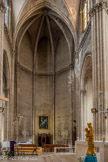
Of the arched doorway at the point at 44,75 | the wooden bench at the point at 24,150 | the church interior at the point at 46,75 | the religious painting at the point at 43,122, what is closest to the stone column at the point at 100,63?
the church interior at the point at 46,75

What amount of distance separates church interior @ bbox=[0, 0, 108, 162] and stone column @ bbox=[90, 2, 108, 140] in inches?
52.1

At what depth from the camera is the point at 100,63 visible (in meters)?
18.1

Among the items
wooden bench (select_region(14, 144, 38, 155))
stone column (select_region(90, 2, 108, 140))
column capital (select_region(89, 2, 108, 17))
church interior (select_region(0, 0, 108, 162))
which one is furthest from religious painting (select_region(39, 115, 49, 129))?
column capital (select_region(89, 2, 108, 17))

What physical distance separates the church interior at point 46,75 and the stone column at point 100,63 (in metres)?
1.32

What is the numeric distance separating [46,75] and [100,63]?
18350mm

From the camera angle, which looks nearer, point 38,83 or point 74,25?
point 74,25

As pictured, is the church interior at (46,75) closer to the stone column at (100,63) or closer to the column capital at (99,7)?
the column capital at (99,7)

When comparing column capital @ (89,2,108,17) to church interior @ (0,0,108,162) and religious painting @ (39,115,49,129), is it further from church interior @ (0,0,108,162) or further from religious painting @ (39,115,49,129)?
religious painting @ (39,115,49,129)

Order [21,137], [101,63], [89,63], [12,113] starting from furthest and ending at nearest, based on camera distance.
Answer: [21,137], [12,113], [89,63], [101,63]

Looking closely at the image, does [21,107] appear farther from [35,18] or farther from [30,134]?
[35,18]

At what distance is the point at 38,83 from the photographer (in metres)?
35.7

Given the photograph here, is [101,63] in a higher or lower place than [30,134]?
higher

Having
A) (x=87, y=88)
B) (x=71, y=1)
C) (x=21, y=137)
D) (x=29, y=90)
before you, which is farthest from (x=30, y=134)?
(x=71, y=1)

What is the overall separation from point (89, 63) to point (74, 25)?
18.3 feet
